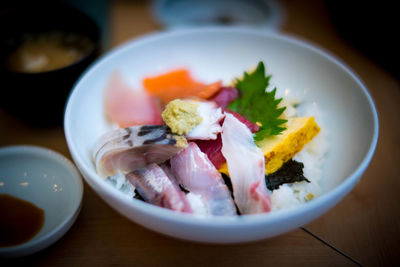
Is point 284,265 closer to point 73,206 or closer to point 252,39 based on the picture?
point 73,206

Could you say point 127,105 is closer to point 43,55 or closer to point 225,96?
point 225,96

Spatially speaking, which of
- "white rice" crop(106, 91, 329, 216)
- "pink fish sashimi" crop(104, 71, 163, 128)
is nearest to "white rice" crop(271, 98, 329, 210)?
"white rice" crop(106, 91, 329, 216)

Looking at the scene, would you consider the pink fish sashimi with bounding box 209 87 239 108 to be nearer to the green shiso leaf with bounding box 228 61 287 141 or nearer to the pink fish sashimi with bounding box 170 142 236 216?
the green shiso leaf with bounding box 228 61 287 141

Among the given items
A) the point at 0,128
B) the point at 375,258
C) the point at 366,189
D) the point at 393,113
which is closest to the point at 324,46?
the point at 393,113

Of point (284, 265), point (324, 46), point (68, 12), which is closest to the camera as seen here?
point (284, 265)

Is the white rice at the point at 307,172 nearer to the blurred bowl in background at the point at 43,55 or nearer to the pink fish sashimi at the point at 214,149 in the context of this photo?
the pink fish sashimi at the point at 214,149

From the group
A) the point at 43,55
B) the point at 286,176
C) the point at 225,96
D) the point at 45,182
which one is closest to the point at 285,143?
the point at 286,176
